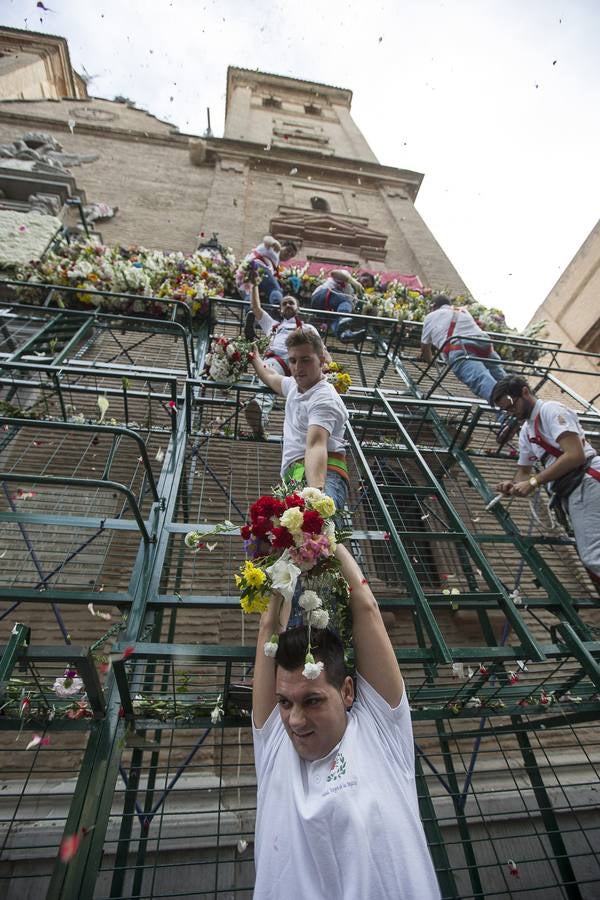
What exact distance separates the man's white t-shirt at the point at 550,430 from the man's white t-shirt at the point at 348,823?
10.8 feet

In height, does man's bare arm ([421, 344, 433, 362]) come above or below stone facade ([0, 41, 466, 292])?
below

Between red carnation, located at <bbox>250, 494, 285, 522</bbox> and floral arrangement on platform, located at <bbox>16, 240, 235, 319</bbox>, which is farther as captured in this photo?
floral arrangement on platform, located at <bbox>16, 240, 235, 319</bbox>

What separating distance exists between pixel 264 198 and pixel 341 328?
11.1 meters

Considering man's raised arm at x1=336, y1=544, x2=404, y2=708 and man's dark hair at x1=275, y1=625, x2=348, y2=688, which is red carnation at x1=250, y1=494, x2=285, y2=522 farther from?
man's dark hair at x1=275, y1=625, x2=348, y2=688

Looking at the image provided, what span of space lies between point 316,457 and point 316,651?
1266 millimetres

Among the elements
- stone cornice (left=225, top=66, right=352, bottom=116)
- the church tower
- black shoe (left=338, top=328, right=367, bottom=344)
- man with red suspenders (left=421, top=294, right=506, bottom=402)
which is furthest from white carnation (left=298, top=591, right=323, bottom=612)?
stone cornice (left=225, top=66, right=352, bottom=116)

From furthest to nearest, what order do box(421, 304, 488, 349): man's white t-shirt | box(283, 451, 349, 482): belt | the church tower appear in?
the church tower
box(421, 304, 488, 349): man's white t-shirt
box(283, 451, 349, 482): belt

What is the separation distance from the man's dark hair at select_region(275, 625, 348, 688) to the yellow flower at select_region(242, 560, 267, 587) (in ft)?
0.92

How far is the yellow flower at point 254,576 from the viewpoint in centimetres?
219

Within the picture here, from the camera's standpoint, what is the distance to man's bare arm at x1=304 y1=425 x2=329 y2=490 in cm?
285

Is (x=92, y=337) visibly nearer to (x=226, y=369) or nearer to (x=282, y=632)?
(x=226, y=369)

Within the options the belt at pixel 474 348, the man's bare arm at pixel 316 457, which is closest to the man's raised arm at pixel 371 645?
the man's bare arm at pixel 316 457

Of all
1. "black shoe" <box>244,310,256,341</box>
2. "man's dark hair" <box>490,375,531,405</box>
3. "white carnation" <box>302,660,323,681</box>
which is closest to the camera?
"white carnation" <box>302,660,323,681</box>

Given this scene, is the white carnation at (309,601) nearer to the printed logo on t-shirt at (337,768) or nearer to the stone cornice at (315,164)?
the printed logo on t-shirt at (337,768)
